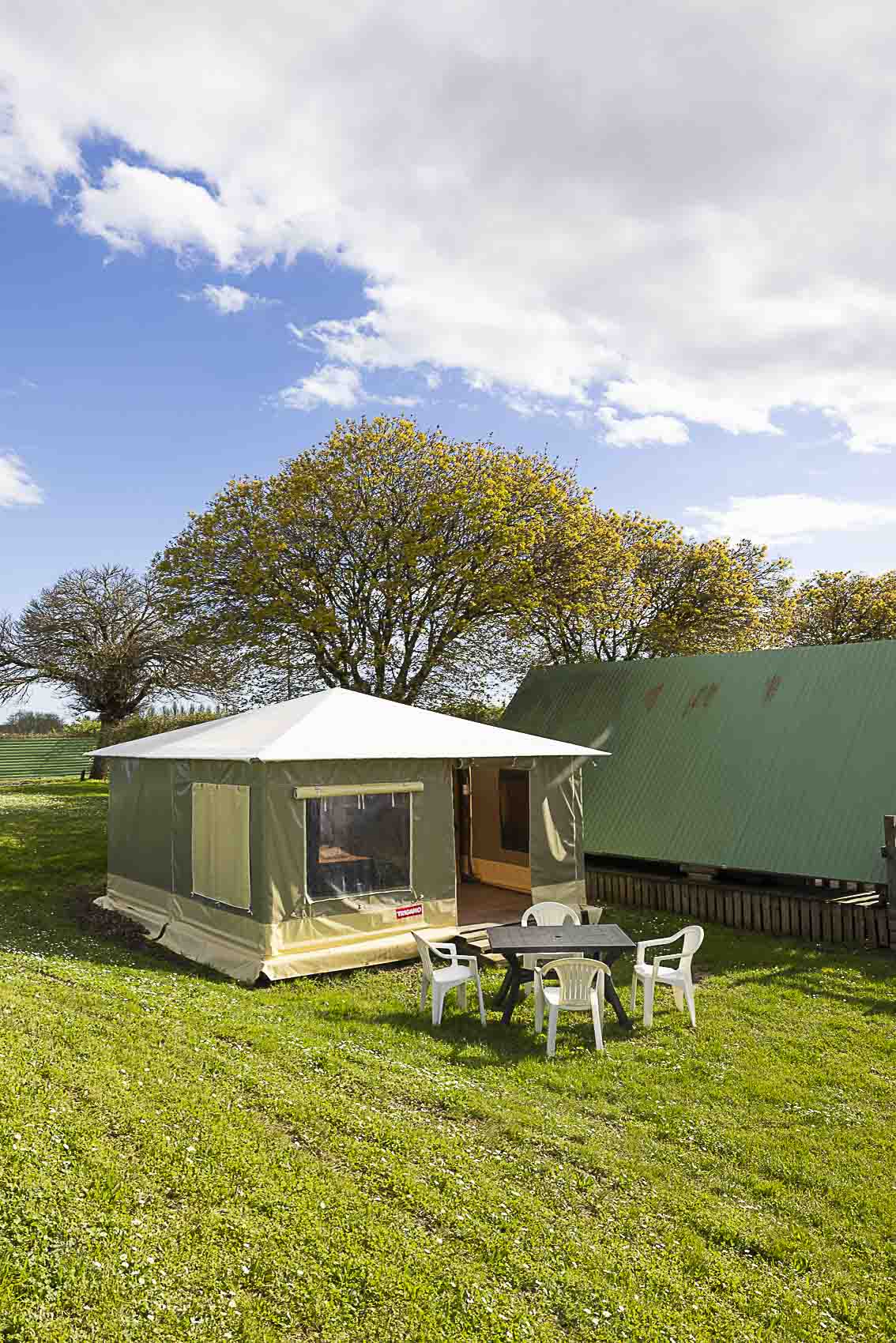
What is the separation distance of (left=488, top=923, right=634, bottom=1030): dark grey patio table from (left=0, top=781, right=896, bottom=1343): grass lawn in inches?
11.1

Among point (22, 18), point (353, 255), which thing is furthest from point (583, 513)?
point (22, 18)

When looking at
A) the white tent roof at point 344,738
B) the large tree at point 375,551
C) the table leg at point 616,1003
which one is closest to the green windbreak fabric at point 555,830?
the white tent roof at point 344,738

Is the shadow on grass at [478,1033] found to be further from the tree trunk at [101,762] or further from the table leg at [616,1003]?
the tree trunk at [101,762]

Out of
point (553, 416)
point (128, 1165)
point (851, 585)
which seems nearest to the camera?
point (128, 1165)

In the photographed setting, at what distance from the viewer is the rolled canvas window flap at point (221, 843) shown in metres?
9.20

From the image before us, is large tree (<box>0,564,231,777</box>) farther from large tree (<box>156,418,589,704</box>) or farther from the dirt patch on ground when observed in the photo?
the dirt patch on ground

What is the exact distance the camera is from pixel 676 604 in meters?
24.7

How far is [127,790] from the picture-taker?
12.0m

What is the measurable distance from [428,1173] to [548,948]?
3.23 metres

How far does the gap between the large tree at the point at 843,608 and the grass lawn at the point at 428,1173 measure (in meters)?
25.3

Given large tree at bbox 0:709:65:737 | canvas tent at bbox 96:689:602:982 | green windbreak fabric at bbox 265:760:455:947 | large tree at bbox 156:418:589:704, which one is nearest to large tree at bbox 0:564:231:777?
large tree at bbox 0:709:65:737

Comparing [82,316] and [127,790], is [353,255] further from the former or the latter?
[127,790]

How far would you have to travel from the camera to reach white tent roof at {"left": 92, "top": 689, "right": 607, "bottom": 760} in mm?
9211

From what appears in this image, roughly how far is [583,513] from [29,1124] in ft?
54.6
